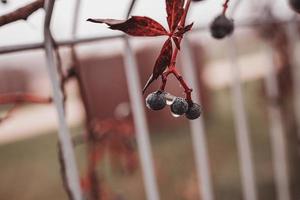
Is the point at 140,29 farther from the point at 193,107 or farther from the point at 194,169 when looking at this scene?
the point at 194,169

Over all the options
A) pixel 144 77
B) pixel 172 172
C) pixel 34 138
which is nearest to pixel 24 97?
pixel 172 172

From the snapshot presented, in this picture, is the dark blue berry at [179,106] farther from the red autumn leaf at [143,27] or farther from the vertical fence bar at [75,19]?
the vertical fence bar at [75,19]

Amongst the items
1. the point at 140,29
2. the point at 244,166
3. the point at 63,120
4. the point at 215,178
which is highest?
the point at 140,29

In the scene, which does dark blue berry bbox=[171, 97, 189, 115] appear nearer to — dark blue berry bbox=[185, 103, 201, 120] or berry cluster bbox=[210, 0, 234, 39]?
dark blue berry bbox=[185, 103, 201, 120]

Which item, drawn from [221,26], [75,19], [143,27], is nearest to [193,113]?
[143,27]

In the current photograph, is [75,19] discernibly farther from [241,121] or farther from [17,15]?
[241,121]

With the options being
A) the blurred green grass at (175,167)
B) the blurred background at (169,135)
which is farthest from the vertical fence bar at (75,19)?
the blurred green grass at (175,167)

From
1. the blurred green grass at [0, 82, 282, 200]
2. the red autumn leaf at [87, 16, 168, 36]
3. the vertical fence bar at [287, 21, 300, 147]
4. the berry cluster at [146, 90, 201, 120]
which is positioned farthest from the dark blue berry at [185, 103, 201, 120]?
the blurred green grass at [0, 82, 282, 200]
